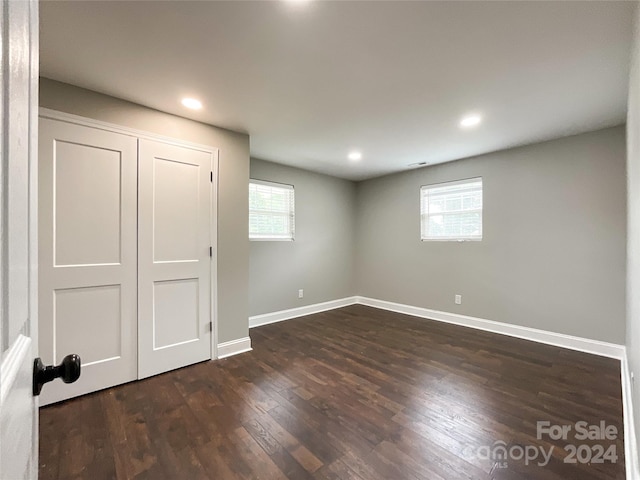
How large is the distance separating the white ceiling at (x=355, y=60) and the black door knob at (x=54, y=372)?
5.51 ft

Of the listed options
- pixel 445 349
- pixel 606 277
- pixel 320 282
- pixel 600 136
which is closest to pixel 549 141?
pixel 600 136

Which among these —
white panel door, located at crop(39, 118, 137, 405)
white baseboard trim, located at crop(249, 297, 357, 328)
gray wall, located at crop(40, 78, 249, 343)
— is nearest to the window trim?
white baseboard trim, located at crop(249, 297, 357, 328)

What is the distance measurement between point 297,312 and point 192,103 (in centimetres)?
326

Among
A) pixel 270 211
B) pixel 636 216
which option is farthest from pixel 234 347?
pixel 636 216

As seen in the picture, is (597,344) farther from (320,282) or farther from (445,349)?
(320,282)

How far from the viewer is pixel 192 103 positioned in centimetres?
238

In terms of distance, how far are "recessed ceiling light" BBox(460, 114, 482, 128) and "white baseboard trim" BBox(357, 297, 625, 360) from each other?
2.56m

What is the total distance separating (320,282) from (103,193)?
3.39m

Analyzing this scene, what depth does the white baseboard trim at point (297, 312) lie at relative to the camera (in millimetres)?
4016

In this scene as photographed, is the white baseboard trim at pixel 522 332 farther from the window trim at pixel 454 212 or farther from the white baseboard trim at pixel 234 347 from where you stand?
the white baseboard trim at pixel 234 347

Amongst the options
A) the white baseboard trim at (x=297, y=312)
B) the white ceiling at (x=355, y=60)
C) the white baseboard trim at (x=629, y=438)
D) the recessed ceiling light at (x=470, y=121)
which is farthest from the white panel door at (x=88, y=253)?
the white baseboard trim at (x=629, y=438)

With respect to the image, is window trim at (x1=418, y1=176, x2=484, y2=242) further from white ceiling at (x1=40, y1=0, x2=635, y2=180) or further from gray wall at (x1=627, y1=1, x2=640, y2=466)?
gray wall at (x1=627, y1=1, x2=640, y2=466)

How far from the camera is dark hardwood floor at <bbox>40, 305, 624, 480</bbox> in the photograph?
149 centimetres

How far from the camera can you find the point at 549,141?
3.26 meters
